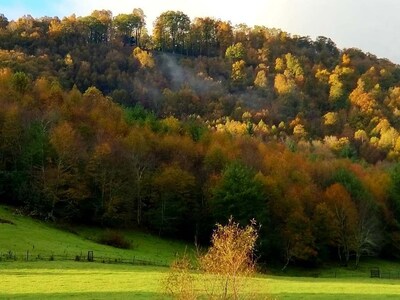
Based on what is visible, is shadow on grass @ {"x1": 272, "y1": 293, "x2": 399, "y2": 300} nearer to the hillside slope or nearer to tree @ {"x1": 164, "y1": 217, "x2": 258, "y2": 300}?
tree @ {"x1": 164, "y1": 217, "x2": 258, "y2": 300}

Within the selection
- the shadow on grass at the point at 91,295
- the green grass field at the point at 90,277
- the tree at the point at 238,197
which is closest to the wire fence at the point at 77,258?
the green grass field at the point at 90,277

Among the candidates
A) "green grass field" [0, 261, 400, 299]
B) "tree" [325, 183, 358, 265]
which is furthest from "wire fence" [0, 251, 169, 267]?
"tree" [325, 183, 358, 265]

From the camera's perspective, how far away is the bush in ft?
235

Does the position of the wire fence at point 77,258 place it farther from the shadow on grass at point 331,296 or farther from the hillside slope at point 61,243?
the shadow on grass at point 331,296

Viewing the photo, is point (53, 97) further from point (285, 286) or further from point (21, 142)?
point (285, 286)

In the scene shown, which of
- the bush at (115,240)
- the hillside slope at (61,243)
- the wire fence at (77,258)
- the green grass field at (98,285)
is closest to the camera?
the green grass field at (98,285)

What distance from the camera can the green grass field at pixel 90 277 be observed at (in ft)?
127

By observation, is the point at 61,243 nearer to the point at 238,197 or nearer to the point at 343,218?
the point at 238,197

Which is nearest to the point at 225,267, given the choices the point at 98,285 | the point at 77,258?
the point at 98,285

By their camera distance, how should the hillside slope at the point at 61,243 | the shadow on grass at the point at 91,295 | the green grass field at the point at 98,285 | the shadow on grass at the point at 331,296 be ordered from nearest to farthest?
the shadow on grass at the point at 91,295 < the green grass field at the point at 98,285 < the shadow on grass at the point at 331,296 < the hillside slope at the point at 61,243

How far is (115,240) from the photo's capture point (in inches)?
2842

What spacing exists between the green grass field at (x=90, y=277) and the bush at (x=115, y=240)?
1703 millimetres

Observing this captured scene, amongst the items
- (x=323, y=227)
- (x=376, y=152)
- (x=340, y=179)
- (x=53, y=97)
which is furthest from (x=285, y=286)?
(x=376, y=152)

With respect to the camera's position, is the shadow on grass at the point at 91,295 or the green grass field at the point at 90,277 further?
the green grass field at the point at 90,277
